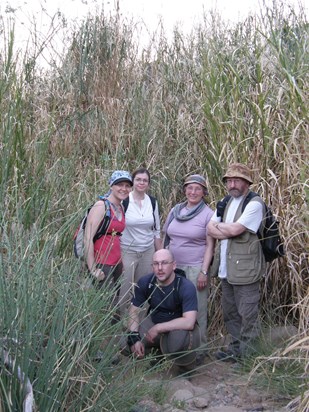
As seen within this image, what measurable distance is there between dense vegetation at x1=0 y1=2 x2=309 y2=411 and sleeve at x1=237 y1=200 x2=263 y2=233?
0.95 ft

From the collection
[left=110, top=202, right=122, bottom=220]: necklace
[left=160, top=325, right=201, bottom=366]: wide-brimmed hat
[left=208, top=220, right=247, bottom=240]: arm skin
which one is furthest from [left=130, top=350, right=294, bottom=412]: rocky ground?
[left=110, top=202, right=122, bottom=220]: necklace

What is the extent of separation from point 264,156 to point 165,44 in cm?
360

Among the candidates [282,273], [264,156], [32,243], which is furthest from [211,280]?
[32,243]

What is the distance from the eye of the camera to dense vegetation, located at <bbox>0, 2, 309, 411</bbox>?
12.5ft

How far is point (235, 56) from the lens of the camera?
7773 mm

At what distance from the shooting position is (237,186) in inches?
239

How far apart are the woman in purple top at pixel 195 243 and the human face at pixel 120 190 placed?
704 millimetres

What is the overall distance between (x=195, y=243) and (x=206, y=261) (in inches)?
7.6

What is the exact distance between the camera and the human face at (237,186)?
6.07m

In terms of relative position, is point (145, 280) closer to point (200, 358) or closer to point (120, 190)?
point (120, 190)

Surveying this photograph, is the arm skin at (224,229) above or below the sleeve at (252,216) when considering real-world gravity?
below

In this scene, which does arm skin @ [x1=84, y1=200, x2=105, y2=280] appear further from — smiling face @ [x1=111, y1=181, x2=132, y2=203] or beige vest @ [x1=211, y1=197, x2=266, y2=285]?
beige vest @ [x1=211, y1=197, x2=266, y2=285]

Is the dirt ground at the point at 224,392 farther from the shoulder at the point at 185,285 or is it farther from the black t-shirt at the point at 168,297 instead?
the shoulder at the point at 185,285

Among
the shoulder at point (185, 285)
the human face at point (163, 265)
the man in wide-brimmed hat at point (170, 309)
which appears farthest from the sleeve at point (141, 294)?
the shoulder at point (185, 285)
